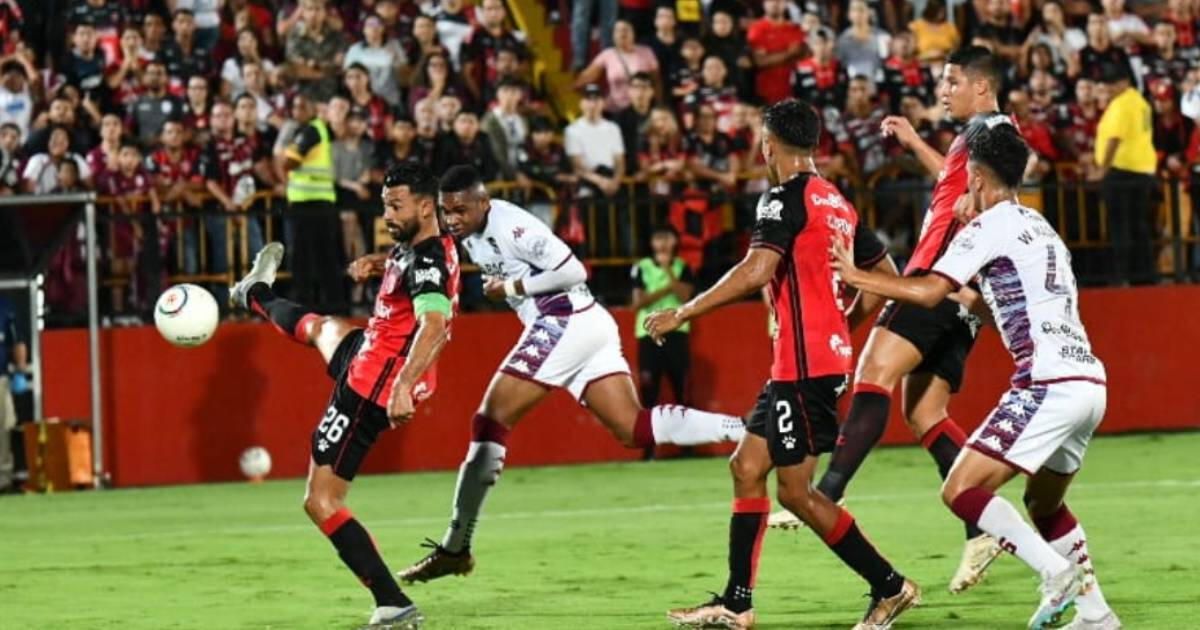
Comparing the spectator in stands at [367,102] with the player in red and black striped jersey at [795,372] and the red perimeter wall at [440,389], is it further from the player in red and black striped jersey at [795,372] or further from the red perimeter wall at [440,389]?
the player in red and black striped jersey at [795,372]

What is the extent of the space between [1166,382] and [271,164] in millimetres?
8332

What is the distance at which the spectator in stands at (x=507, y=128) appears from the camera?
20469 millimetres

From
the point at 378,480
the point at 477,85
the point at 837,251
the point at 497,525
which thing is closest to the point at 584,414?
the point at 378,480

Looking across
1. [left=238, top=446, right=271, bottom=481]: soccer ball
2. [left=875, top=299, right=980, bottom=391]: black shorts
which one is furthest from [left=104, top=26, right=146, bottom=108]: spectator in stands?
[left=875, top=299, right=980, bottom=391]: black shorts

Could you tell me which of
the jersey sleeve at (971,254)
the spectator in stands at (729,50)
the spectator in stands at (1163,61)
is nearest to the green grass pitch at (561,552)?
the jersey sleeve at (971,254)

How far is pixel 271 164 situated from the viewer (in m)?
20.5

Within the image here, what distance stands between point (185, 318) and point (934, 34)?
39.5ft

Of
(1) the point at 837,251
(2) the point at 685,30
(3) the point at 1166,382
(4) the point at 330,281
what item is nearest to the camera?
(1) the point at 837,251

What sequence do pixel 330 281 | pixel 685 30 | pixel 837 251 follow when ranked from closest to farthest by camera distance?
1. pixel 837 251
2. pixel 330 281
3. pixel 685 30

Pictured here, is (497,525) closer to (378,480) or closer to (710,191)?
(378,480)

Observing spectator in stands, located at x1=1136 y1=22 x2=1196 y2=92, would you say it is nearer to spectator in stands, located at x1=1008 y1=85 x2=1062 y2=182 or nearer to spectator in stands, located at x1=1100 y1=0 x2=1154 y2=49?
spectator in stands, located at x1=1100 y1=0 x2=1154 y2=49

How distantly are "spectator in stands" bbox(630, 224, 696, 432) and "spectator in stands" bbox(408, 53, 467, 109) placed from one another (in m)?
2.47

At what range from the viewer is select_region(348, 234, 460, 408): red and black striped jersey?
10.3 metres

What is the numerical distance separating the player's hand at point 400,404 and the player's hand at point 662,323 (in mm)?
1149
